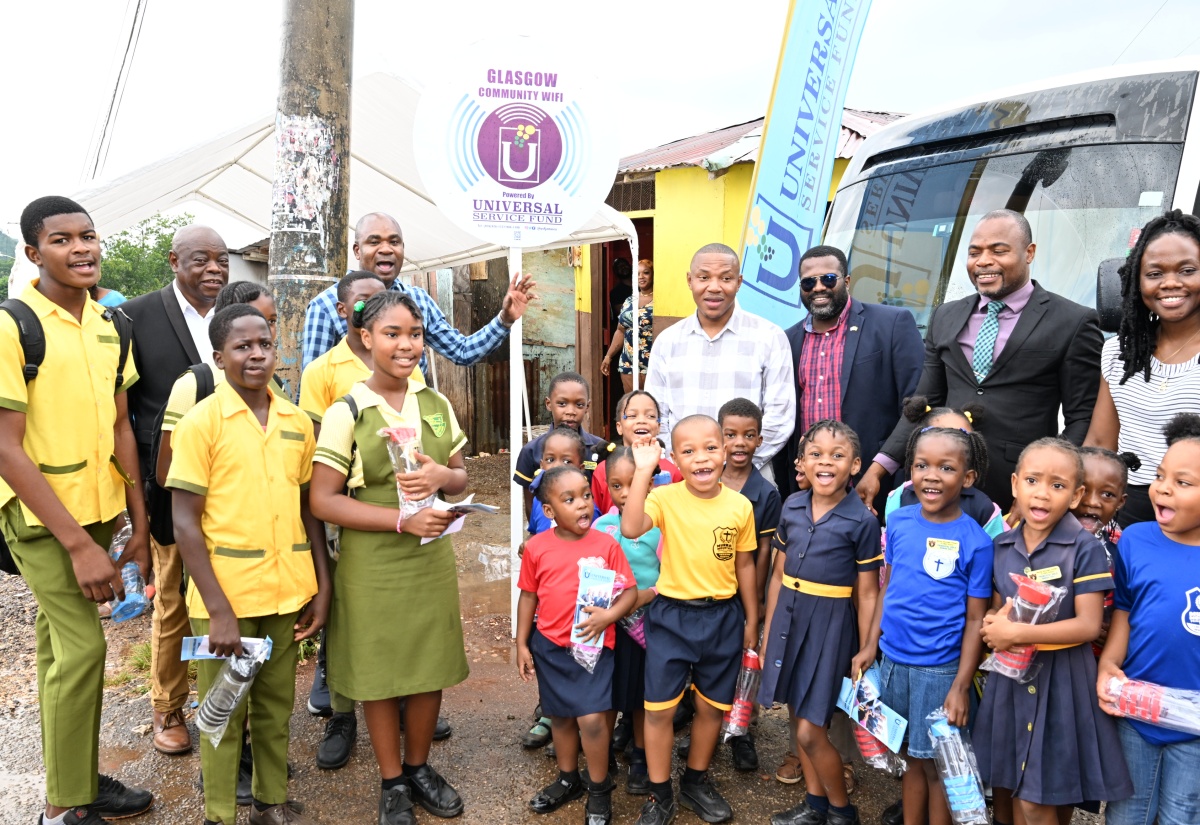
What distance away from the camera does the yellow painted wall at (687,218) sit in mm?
8430

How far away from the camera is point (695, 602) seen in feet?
9.57

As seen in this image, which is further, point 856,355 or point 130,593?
point 856,355

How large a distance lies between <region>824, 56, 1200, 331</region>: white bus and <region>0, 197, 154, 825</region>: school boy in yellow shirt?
332 centimetres

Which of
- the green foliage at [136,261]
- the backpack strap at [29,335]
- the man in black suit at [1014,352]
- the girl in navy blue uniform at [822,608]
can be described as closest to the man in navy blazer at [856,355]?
the man in black suit at [1014,352]

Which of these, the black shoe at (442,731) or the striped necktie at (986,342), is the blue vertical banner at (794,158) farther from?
the black shoe at (442,731)

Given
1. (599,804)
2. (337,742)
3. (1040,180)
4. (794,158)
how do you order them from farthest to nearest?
(794,158) → (1040,180) → (337,742) → (599,804)

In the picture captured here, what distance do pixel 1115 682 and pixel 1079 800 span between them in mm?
347

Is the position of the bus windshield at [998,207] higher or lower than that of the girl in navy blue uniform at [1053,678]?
higher

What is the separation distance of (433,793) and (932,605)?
1856 millimetres

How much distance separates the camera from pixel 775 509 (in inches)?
124

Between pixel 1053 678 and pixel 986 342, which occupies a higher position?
pixel 986 342

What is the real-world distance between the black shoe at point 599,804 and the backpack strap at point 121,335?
2.22 m

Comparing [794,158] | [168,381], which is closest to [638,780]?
[168,381]

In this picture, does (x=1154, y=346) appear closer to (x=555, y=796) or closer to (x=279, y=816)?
(x=555, y=796)
